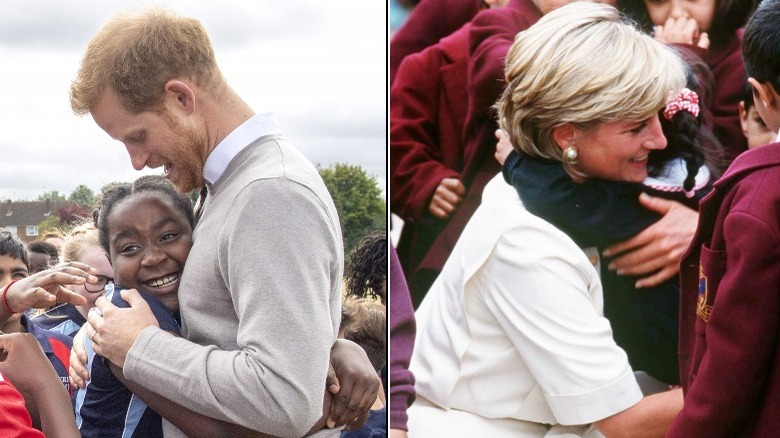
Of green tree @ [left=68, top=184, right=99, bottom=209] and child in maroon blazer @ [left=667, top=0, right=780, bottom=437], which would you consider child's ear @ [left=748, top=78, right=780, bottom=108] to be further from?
green tree @ [left=68, top=184, right=99, bottom=209]

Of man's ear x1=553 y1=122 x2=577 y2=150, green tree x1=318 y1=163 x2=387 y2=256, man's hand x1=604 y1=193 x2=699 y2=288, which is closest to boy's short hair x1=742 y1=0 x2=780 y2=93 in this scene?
man's hand x1=604 y1=193 x2=699 y2=288

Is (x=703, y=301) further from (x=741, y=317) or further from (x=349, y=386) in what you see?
(x=349, y=386)

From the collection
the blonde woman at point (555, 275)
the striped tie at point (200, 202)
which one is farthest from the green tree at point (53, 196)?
the blonde woman at point (555, 275)

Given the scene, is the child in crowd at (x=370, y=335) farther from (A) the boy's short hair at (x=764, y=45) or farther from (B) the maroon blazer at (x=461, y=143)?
(A) the boy's short hair at (x=764, y=45)

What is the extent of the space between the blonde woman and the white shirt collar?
914 millimetres

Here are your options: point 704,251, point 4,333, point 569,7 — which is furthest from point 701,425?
point 4,333

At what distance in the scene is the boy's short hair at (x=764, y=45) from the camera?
2.52 meters

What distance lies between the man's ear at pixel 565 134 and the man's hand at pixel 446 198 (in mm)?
329

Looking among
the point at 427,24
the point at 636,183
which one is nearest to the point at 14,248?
the point at 427,24

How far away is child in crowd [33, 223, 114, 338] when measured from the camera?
2.30m

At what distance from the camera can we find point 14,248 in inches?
92.7

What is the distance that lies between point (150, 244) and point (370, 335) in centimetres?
76

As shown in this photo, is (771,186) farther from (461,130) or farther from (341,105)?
(341,105)

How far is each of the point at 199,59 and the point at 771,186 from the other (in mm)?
1556
